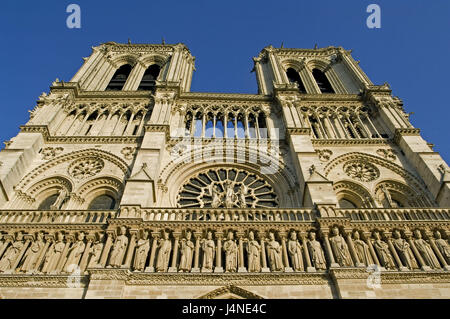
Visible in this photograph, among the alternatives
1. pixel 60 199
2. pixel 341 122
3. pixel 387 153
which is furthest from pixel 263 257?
pixel 341 122

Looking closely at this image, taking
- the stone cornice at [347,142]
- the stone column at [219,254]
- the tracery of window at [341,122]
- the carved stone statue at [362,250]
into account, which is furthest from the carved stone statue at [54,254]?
the tracery of window at [341,122]

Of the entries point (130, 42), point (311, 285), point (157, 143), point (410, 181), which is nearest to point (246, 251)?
point (311, 285)

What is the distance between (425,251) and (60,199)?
1167cm

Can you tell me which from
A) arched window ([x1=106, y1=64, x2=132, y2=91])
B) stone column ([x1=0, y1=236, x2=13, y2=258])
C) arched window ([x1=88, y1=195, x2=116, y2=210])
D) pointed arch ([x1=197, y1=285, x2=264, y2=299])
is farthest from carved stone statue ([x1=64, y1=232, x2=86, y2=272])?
arched window ([x1=106, y1=64, x2=132, y2=91])

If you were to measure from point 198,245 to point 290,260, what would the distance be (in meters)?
2.49

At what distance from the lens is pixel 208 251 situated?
9.27 metres

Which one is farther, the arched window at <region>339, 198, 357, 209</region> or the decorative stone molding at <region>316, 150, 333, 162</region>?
the decorative stone molding at <region>316, 150, 333, 162</region>

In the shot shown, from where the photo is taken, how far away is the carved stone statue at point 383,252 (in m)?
9.03

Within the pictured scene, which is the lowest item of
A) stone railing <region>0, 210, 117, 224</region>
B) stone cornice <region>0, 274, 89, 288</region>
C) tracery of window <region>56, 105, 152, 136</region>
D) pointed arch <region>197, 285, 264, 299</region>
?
pointed arch <region>197, 285, 264, 299</region>

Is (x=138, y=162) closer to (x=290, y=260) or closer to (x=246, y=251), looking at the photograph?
(x=246, y=251)

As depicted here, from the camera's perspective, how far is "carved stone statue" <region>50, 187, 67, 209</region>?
12148 mm

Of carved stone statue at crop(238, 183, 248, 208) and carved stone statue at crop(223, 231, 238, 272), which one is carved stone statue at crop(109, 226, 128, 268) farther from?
carved stone statue at crop(238, 183, 248, 208)

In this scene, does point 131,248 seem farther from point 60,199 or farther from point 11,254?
point 60,199

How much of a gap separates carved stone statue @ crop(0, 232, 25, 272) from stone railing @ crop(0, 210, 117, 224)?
2.55 feet
